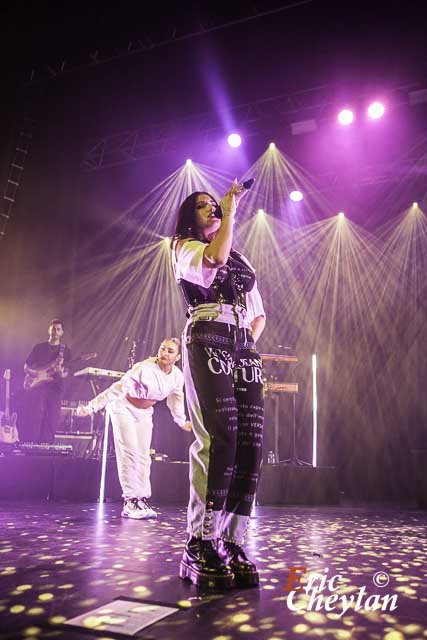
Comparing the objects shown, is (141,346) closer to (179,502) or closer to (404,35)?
(179,502)

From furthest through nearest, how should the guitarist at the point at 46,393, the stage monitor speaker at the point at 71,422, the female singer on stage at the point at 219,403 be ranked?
1. the stage monitor speaker at the point at 71,422
2. the guitarist at the point at 46,393
3. the female singer on stage at the point at 219,403

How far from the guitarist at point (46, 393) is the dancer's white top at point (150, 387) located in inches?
104

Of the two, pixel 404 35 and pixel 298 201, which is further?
pixel 298 201

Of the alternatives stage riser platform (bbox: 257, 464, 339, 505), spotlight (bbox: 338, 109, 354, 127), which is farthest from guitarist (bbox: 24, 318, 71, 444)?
spotlight (bbox: 338, 109, 354, 127)

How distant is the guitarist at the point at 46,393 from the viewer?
7180 millimetres

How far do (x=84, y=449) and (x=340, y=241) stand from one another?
19.7 ft

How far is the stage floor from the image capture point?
1.41m

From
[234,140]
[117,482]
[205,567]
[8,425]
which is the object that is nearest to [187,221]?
[205,567]

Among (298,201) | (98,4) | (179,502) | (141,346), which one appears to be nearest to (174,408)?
(179,502)

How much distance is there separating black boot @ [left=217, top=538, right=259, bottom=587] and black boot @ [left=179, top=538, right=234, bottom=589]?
0.03 m

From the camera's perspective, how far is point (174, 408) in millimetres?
4840

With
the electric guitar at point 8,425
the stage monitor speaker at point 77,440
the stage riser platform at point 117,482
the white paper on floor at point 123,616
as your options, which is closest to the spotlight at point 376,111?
the stage riser platform at point 117,482

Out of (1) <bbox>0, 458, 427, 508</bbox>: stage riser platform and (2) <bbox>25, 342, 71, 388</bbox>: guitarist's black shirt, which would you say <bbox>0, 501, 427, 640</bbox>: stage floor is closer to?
(1) <bbox>0, 458, 427, 508</bbox>: stage riser platform

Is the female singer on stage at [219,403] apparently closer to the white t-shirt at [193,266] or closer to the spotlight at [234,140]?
the white t-shirt at [193,266]
